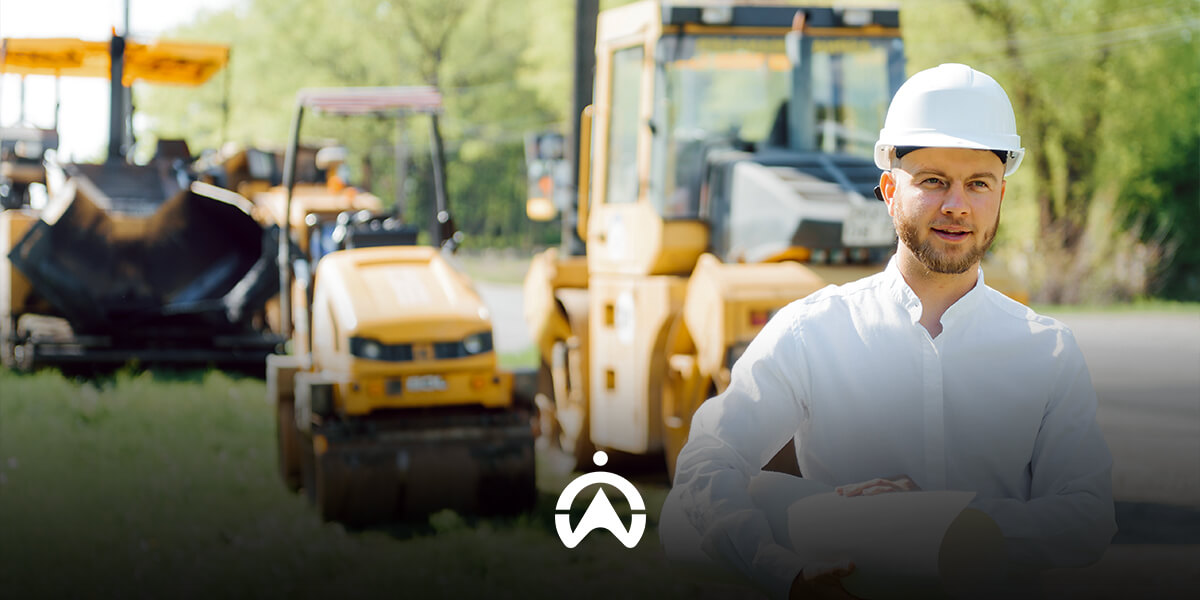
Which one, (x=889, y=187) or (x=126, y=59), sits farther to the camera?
(x=126, y=59)

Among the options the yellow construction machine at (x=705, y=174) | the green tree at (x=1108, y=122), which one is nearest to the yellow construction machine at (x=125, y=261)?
the yellow construction machine at (x=705, y=174)

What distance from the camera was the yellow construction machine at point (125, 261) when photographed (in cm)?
1252

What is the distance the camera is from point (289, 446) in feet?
26.6

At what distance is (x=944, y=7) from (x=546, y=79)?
1640 centimetres

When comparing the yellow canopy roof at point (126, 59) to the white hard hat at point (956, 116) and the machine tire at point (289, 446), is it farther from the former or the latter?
the white hard hat at point (956, 116)

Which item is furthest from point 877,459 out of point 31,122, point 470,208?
point 470,208

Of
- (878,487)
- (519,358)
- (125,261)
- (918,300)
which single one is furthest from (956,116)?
(519,358)

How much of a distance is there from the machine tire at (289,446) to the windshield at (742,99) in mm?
2243

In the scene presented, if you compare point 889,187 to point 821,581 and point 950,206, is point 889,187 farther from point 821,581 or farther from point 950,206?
point 821,581

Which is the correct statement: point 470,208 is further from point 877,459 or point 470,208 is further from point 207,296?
point 877,459

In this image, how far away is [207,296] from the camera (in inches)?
522

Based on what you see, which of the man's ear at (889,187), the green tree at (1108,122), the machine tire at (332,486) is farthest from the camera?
the green tree at (1108,122)

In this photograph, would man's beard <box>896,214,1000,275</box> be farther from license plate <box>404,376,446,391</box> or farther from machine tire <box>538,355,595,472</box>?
machine tire <box>538,355,595,472</box>

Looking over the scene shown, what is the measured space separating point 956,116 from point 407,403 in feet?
16.2
